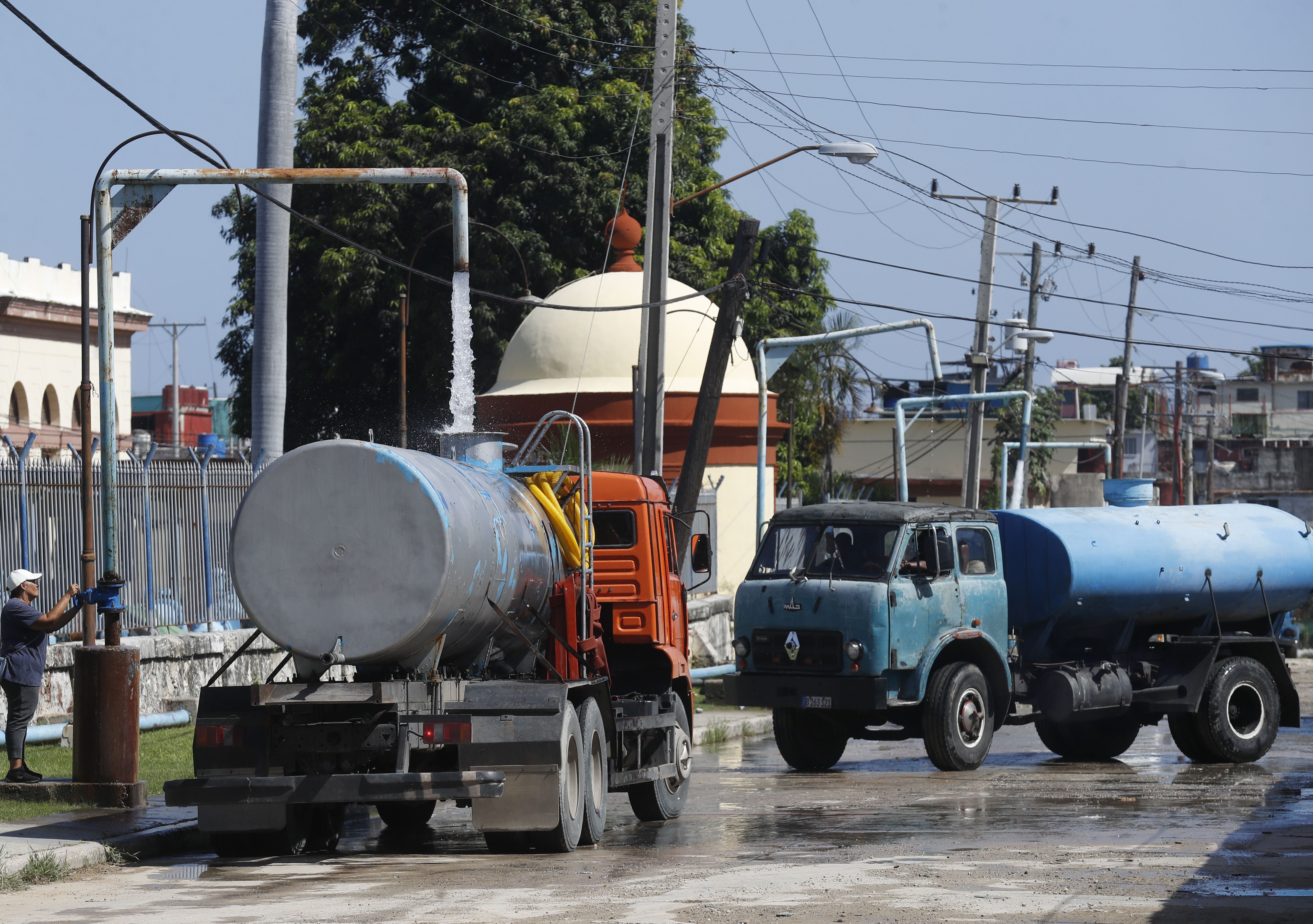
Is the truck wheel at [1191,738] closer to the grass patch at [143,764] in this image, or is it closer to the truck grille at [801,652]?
the truck grille at [801,652]

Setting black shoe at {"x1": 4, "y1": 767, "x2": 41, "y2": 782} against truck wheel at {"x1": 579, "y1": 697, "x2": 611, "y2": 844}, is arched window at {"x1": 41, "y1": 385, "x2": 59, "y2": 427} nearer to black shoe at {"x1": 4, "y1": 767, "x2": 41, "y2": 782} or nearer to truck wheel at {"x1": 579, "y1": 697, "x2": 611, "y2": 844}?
black shoe at {"x1": 4, "y1": 767, "x2": 41, "y2": 782}

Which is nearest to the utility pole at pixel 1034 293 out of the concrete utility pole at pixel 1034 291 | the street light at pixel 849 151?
the concrete utility pole at pixel 1034 291

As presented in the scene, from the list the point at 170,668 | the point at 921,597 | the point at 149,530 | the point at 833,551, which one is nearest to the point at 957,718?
the point at 921,597

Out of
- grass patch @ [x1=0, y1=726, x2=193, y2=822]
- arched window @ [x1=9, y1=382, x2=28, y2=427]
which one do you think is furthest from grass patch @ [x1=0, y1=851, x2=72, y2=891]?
arched window @ [x1=9, y1=382, x2=28, y2=427]

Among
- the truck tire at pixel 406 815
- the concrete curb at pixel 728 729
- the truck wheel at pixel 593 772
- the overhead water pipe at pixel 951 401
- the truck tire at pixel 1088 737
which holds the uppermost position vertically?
the overhead water pipe at pixel 951 401

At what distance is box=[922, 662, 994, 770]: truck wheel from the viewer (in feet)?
52.0

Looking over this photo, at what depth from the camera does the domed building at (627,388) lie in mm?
28750

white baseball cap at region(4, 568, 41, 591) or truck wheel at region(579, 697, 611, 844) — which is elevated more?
white baseball cap at region(4, 568, 41, 591)

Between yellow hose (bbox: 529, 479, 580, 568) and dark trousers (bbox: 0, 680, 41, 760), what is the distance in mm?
4214

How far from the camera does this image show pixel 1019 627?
17.3 m

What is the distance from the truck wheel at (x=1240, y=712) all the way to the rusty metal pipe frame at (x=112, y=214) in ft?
29.1

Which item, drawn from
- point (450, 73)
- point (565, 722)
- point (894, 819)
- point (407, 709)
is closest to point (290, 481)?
point (407, 709)

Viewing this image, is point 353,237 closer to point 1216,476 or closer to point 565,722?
point 565,722

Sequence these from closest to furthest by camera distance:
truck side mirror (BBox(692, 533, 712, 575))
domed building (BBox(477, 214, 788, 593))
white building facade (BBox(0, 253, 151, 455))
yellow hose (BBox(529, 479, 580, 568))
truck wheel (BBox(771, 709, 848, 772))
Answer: yellow hose (BBox(529, 479, 580, 568))
truck side mirror (BBox(692, 533, 712, 575))
truck wheel (BBox(771, 709, 848, 772))
domed building (BBox(477, 214, 788, 593))
white building facade (BBox(0, 253, 151, 455))
